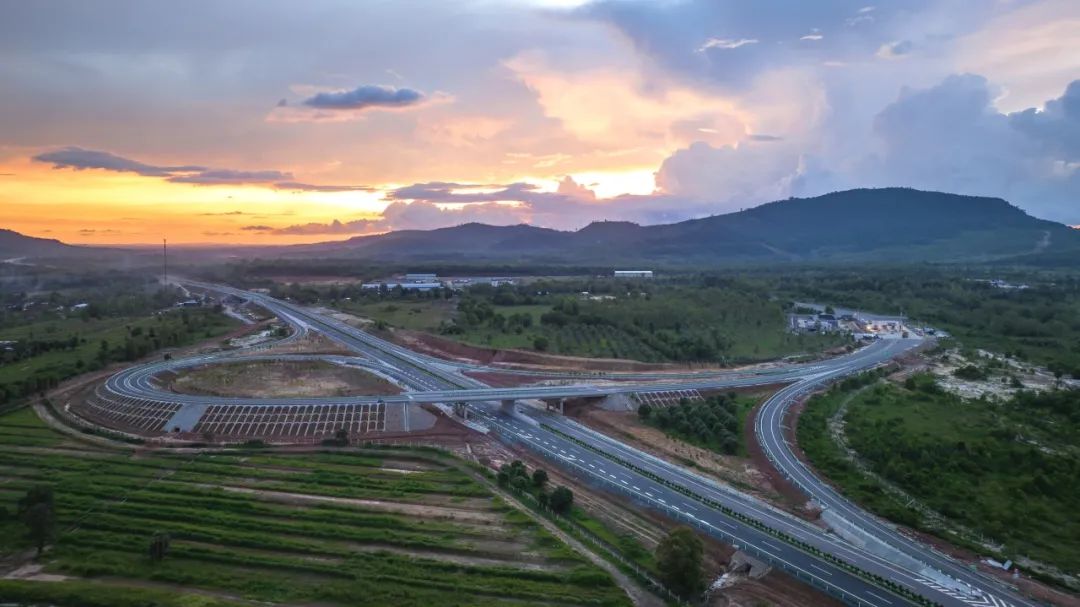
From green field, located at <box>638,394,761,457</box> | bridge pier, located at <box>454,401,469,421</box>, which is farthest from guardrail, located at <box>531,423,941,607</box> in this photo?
bridge pier, located at <box>454,401,469,421</box>

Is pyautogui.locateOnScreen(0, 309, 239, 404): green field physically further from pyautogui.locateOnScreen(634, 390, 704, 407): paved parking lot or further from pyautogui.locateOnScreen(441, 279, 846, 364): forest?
pyautogui.locateOnScreen(634, 390, 704, 407): paved parking lot

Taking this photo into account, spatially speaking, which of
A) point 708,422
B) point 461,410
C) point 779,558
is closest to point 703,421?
point 708,422

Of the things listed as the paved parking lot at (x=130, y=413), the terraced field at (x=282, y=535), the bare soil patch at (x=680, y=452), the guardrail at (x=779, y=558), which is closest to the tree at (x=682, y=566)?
the terraced field at (x=282, y=535)

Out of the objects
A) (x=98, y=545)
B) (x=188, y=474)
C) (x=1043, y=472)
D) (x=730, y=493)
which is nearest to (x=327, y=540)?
(x=98, y=545)

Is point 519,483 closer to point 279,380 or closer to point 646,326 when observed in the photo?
point 279,380

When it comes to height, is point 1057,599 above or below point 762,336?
below

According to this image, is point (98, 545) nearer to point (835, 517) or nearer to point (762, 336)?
point (835, 517)

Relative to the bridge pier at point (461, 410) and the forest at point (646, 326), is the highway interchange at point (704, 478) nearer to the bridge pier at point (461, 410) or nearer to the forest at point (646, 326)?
the bridge pier at point (461, 410)
